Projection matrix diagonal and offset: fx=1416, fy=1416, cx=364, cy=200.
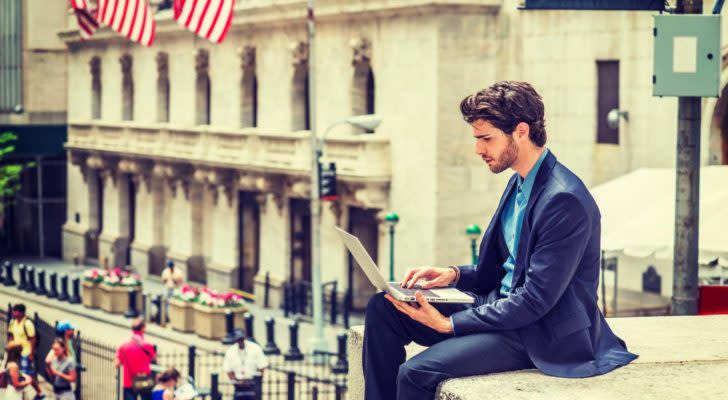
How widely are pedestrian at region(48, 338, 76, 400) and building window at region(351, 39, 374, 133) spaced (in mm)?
15182

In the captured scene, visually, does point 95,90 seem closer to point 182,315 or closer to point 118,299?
point 118,299

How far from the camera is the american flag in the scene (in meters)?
25.8

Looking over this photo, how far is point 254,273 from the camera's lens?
39531mm

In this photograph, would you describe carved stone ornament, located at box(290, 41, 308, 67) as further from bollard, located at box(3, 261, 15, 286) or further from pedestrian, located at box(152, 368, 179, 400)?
pedestrian, located at box(152, 368, 179, 400)

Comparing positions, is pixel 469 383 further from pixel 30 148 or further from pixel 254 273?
pixel 30 148

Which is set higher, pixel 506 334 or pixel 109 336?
pixel 506 334

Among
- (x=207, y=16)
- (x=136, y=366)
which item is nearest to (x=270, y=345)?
(x=207, y=16)

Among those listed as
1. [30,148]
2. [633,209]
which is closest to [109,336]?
[633,209]

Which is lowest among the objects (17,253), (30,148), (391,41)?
(17,253)

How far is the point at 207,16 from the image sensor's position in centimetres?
2614

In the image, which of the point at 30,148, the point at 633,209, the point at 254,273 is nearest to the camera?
the point at 633,209

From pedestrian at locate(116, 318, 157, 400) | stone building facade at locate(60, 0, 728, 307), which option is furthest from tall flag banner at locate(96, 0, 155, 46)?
pedestrian at locate(116, 318, 157, 400)

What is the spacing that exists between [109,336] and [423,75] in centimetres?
900

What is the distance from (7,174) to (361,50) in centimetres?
1921
